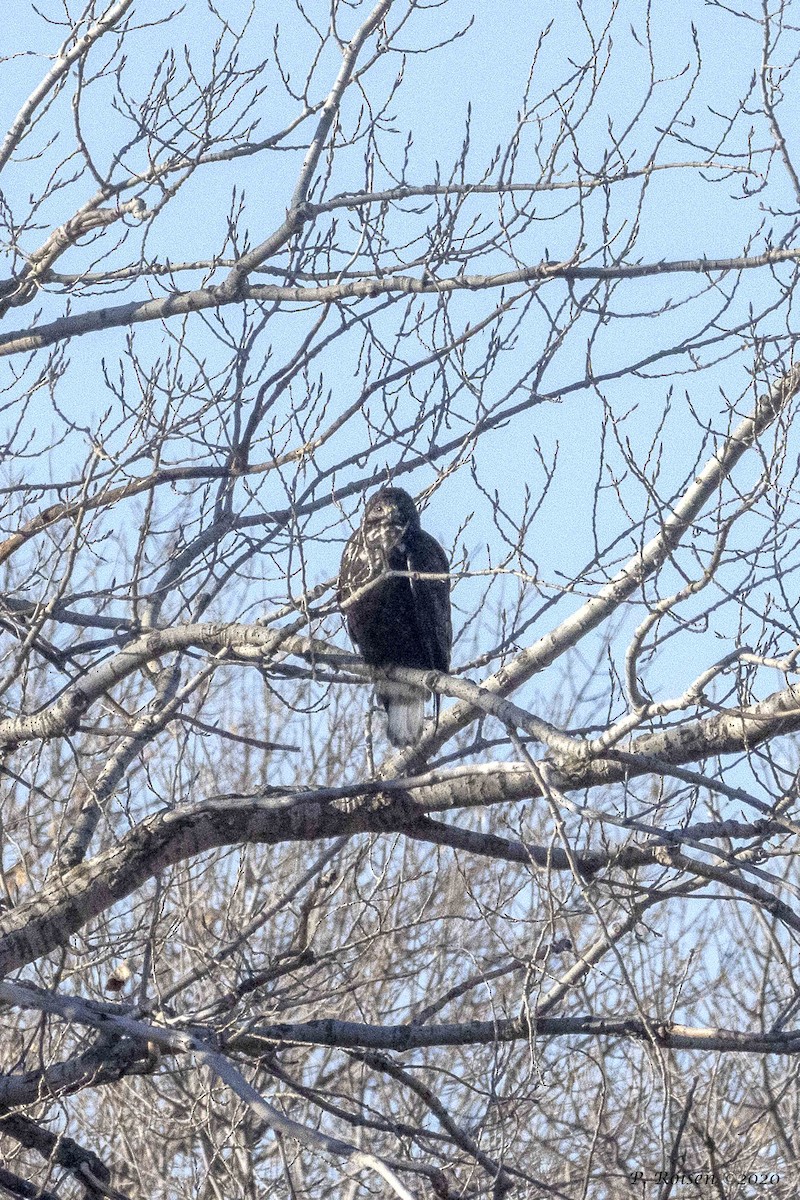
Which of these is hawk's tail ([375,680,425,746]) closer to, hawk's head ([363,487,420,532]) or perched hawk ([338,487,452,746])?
perched hawk ([338,487,452,746])

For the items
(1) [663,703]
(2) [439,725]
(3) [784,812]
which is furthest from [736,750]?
(2) [439,725]

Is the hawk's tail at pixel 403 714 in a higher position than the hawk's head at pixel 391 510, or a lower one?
lower

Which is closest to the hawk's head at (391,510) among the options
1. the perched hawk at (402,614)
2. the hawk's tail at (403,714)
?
the perched hawk at (402,614)

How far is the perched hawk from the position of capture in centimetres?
446

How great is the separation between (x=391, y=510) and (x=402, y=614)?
1.25 ft

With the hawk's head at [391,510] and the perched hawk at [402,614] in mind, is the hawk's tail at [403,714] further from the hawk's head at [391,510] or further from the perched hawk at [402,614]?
the hawk's head at [391,510]

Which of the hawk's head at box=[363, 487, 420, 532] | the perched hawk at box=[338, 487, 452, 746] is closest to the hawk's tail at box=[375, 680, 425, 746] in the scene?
the perched hawk at box=[338, 487, 452, 746]

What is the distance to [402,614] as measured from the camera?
465 centimetres

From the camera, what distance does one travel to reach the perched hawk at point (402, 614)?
4461 mm

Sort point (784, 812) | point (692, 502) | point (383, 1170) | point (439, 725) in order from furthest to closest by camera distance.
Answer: point (439, 725) < point (692, 502) < point (784, 812) < point (383, 1170)

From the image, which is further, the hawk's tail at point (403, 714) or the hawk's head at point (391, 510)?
the hawk's tail at point (403, 714)

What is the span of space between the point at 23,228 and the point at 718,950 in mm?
5322

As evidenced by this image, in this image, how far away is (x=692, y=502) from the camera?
3.26 meters

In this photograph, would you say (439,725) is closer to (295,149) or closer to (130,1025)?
(130,1025)
